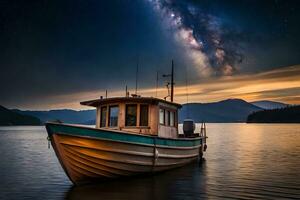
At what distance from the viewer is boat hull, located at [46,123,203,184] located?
1405 cm

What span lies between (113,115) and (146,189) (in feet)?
15.3

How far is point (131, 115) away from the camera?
59.2 ft

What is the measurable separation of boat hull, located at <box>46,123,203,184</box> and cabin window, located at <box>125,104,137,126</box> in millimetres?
1910

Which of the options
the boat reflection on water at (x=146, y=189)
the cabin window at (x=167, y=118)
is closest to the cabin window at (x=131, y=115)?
the cabin window at (x=167, y=118)

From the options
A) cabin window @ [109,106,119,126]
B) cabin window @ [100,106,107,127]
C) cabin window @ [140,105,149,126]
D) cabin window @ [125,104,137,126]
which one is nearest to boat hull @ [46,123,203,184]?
cabin window @ [140,105,149,126]

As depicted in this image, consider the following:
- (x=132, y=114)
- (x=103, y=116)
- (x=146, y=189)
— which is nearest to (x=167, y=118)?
(x=132, y=114)

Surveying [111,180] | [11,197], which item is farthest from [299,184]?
[11,197]

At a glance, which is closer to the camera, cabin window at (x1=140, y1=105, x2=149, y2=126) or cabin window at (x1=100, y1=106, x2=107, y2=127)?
cabin window at (x1=140, y1=105, x2=149, y2=126)

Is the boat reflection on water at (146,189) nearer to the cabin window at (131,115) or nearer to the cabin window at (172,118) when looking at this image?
the cabin window at (131,115)

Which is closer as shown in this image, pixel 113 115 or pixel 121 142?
pixel 121 142

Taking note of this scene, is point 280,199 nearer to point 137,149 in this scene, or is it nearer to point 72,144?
point 137,149

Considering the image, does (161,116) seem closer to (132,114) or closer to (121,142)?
(132,114)

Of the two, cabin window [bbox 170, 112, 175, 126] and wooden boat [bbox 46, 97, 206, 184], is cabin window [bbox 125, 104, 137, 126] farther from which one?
cabin window [bbox 170, 112, 175, 126]

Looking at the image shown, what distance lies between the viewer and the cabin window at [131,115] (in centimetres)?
1795
